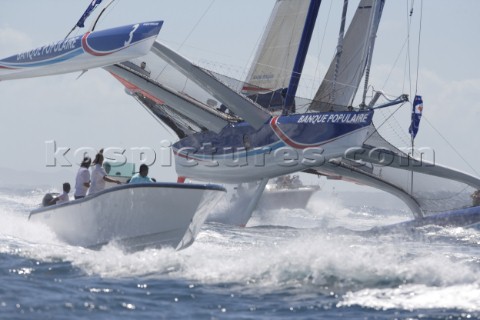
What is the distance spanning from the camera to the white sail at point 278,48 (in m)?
31.4

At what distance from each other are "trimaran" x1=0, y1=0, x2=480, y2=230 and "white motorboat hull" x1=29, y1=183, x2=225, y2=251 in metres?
10.5

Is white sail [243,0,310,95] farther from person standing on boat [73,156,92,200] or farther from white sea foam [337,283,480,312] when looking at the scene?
white sea foam [337,283,480,312]

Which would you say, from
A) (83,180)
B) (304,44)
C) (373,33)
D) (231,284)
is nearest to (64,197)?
(83,180)

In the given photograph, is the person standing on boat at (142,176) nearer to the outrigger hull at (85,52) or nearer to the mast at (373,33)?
the outrigger hull at (85,52)

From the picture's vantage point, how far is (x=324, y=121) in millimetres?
25984

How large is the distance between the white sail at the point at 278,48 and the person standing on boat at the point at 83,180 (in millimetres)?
14963

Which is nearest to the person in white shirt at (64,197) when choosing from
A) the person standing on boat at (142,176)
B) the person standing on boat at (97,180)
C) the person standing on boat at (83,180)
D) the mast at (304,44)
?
the person standing on boat at (83,180)

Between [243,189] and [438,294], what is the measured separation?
770 inches

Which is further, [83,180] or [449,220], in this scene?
[449,220]

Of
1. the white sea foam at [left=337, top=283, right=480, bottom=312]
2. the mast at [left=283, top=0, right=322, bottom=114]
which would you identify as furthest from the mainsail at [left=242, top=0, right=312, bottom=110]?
the white sea foam at [left=337, top=283, right=480, bottom=312]

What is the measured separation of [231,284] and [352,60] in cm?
1890

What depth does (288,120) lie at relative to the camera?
26.6 metres

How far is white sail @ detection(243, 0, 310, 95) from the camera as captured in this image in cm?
3138

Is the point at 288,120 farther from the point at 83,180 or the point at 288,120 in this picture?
the point at 83,180
